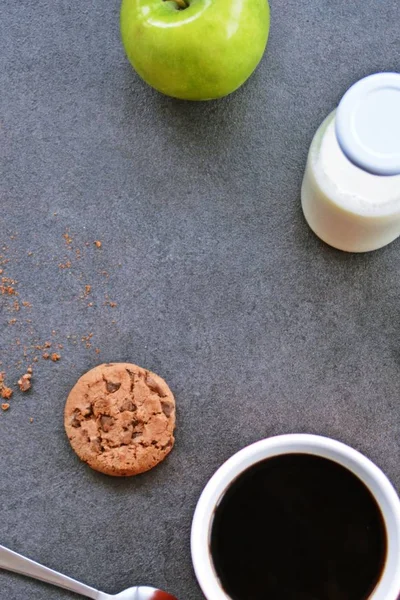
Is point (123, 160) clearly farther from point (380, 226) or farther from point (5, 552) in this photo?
point (5, 552)

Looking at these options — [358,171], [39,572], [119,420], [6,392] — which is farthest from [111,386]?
[358,171]

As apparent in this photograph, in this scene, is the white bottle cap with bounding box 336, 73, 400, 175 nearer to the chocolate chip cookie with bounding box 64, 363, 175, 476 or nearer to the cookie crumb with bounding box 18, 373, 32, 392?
the chocolate chip cookie with bounding box 64, 363, 175, 476

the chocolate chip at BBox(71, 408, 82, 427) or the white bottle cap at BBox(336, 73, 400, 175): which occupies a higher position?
the white bottle cap at BBox(336, 73, 400, 175)

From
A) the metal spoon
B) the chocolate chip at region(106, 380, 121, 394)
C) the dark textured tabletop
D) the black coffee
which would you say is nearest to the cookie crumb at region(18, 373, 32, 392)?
the dark textured tabletop

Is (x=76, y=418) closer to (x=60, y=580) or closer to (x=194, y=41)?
(x=60, y=580)

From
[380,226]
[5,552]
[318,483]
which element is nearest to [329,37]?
[380,226]

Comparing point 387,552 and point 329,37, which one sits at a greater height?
point 329,37

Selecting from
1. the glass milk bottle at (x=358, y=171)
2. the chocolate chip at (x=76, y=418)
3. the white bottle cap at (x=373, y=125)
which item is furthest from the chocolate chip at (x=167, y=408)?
the white bottle cap at (x=373, y=125)
